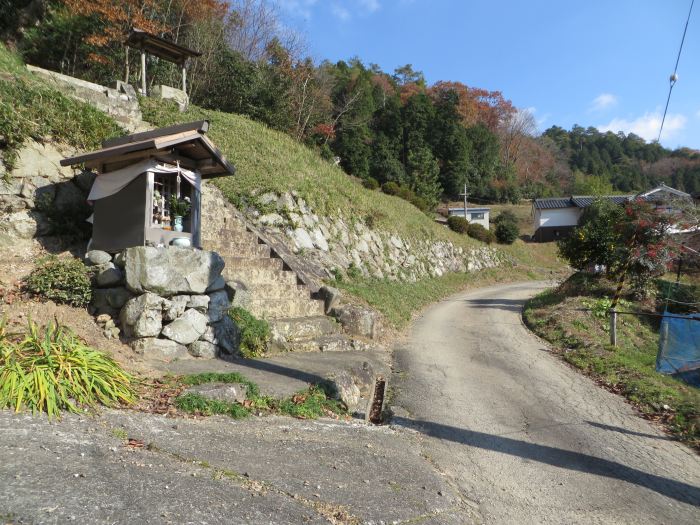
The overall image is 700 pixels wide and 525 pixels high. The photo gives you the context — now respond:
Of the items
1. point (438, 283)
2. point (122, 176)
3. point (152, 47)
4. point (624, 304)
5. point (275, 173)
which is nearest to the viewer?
point (122, 176)

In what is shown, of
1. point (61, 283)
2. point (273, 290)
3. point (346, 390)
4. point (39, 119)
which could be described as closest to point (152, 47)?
point (39, 119)

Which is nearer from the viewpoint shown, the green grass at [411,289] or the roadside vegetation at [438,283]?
the green grass at [411,289]

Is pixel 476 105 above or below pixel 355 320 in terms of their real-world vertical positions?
above

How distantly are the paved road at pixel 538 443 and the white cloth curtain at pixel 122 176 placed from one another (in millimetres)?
5694

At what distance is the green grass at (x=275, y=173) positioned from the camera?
47.8ft

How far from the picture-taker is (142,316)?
255 inches

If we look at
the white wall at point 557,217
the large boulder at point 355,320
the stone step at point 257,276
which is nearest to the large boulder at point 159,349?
the stone step at point 257,276

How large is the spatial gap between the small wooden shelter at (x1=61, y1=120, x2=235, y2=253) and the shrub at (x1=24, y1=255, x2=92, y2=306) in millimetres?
881

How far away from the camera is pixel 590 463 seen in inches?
191

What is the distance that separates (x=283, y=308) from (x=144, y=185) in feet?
12.0

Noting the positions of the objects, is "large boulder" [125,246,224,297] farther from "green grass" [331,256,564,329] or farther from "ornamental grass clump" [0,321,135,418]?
"green grass" [331,256,564,329]

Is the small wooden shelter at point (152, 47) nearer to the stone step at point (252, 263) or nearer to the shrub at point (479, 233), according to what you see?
the stone step at point (252, 263)

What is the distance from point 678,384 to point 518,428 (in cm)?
393

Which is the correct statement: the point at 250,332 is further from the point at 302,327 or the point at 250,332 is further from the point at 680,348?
the point at 680,348
